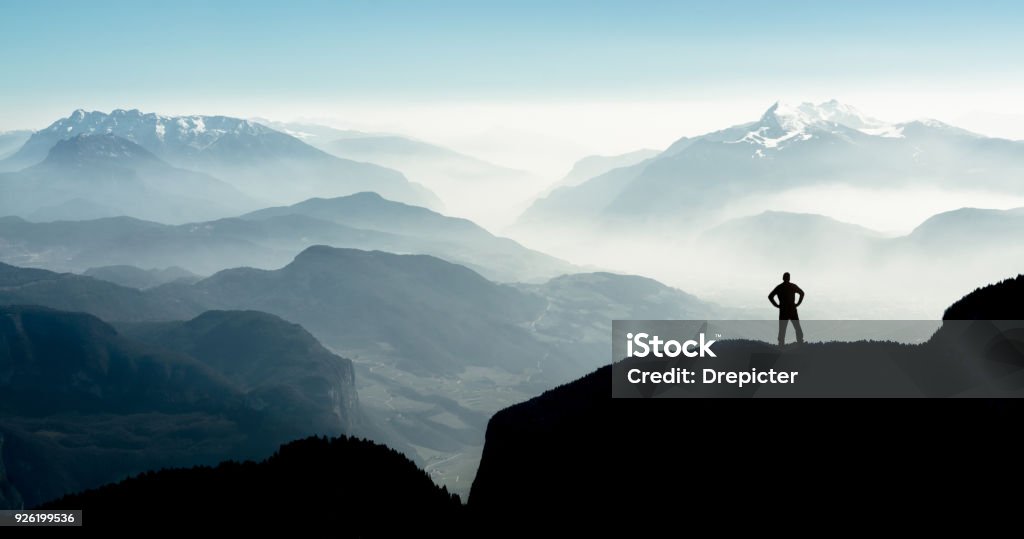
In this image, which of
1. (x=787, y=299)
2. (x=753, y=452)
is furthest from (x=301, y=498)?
(x=787, y=299)

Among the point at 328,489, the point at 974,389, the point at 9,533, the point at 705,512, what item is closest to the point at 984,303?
the point at 974,389

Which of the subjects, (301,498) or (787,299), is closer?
(787,299)

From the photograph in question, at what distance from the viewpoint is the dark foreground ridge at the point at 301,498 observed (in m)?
46.2

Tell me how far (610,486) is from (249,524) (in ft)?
74.6

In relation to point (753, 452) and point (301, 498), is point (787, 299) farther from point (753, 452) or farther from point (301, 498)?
point (301, 498)

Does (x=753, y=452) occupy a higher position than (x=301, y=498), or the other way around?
(x=753, y=452)

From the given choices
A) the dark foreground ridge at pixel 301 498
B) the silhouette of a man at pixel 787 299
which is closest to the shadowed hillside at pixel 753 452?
the dark foreground ridge at pixel 301 498

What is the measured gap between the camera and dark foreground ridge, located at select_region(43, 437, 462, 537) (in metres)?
46.2

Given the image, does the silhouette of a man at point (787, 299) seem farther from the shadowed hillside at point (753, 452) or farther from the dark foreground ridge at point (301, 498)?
the dark foreground ridge at point (301, 498)

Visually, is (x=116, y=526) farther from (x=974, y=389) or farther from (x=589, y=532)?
(x=974, y=389)

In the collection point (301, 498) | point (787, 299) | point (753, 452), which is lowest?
point (301, 498)

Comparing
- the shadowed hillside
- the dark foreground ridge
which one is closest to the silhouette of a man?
the shadowed hillside

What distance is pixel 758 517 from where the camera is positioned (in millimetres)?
35250

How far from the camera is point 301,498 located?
4891 centimetres
